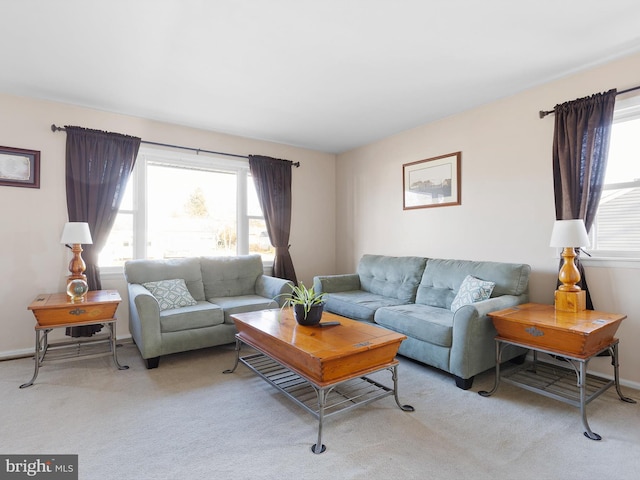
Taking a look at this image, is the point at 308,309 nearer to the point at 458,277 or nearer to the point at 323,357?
the point at 323,357

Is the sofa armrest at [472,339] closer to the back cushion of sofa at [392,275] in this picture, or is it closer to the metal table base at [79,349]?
the back cushion of sofa at [392,275]

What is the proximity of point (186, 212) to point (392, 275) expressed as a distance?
8.91 feet

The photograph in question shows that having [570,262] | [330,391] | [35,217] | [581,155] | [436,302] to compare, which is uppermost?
[581,155]

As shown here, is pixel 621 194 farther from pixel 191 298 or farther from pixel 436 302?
pixel 191 298

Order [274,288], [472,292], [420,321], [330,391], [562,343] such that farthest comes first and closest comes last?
[274,288]
[472,292]
[420,321]
[330,391]
[562,343]

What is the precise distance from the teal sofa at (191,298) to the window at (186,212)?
41 centimetres

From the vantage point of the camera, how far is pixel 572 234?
2.47 metres

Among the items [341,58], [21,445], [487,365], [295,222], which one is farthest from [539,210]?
[21,445]

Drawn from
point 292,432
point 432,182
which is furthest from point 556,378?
point 432,182

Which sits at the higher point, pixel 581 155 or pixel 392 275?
pixel 581 155

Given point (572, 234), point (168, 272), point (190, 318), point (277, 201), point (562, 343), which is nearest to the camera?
point (562, 343)

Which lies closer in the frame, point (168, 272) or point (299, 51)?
point (299, 51)

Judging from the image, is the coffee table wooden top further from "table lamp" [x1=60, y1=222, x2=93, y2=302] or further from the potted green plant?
"table lamp" [x1=60, y1=222, x2=93, y2=302]

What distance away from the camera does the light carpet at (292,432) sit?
1.71 metres
